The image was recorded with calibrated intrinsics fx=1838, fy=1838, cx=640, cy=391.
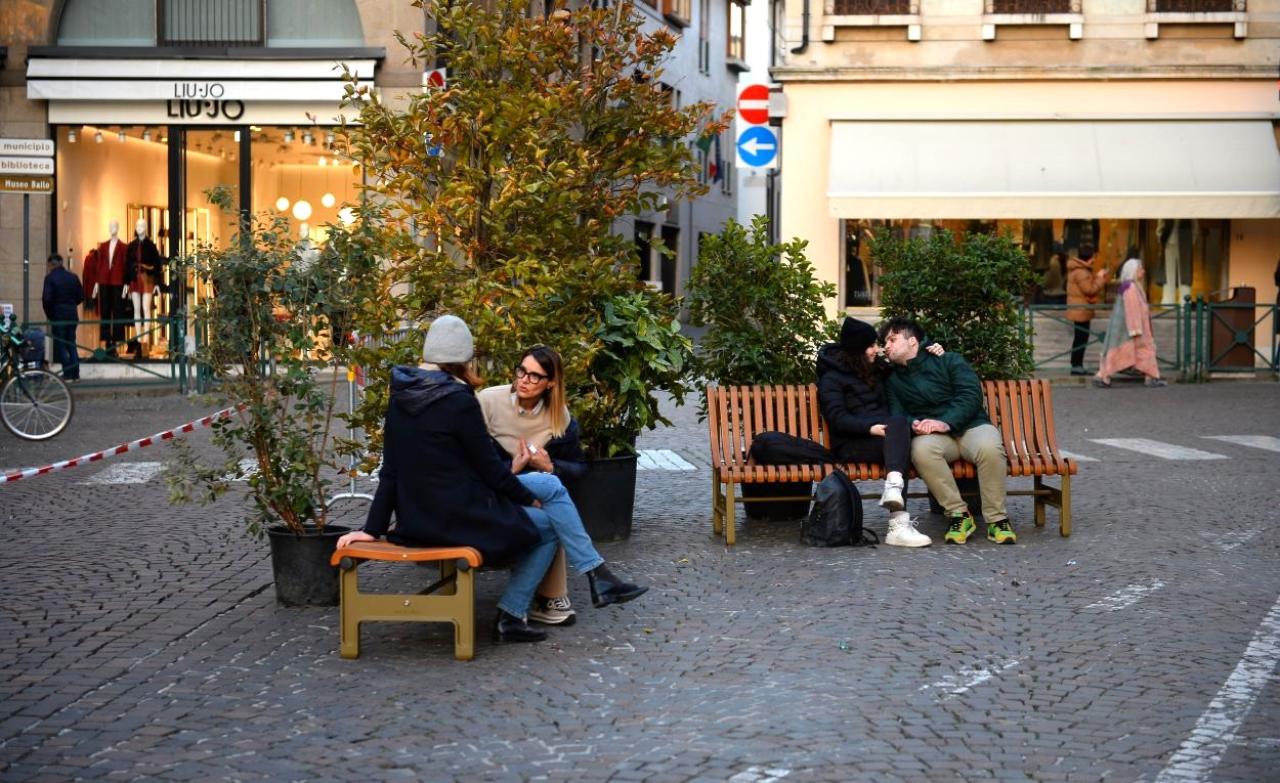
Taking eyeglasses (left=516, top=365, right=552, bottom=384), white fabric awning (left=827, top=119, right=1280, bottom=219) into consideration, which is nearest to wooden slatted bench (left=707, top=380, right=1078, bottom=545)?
eyeglasses (left=516, top=365, right=552, bottom=384)

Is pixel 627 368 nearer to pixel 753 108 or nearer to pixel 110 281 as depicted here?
pixel 753 108

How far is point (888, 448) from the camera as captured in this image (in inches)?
426

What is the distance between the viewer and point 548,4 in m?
12.7

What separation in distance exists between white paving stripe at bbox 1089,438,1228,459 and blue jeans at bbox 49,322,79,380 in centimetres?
1267

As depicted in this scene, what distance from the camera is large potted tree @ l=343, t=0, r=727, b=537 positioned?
1013 centimetres

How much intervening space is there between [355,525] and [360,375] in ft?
3.31

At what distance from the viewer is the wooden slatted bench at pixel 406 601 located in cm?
750

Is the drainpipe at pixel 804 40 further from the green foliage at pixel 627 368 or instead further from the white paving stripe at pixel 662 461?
the green foliage at pixel 627 368

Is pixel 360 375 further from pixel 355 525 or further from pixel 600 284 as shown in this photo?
pixel 600 284

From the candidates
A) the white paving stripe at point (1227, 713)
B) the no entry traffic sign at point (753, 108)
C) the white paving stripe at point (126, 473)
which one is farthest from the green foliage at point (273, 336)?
the no entry traffic sign at point (753, 108)

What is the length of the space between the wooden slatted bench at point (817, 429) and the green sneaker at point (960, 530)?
29cm

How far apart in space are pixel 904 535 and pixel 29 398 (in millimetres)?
9968

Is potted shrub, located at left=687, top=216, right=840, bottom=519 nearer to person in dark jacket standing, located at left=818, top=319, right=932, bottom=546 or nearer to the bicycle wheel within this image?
person in dark jacket standing, located at left=818, top=319, right=932, bottom=546

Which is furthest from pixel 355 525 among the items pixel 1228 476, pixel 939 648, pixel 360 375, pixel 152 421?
pixel 152 421
